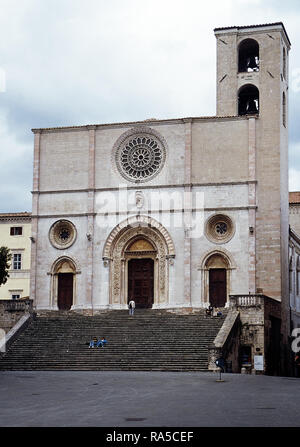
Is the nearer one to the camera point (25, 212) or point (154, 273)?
point (154, 273)

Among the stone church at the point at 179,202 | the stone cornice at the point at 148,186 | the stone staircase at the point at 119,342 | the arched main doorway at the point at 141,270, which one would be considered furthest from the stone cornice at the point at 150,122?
the stone staircase at the point at 119,342

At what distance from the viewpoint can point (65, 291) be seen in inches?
1809

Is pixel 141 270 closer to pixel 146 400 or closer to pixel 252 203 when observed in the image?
pixel 252 203

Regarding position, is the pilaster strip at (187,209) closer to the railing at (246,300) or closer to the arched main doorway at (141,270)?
the arched main doorway at (141,270)

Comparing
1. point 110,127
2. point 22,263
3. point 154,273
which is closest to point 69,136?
point 110,127

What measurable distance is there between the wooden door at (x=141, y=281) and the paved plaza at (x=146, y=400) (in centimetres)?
1376

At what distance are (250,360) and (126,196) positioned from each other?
1250cm

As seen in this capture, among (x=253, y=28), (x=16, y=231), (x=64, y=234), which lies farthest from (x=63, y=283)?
(x=253, y=28)

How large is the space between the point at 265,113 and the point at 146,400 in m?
26.4

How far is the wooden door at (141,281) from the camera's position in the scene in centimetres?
4516

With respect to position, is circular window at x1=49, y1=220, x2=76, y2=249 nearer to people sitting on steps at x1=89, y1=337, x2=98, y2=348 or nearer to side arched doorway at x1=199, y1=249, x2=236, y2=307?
side arched doorway at x1=199, y1=249, x2=236, y2=307

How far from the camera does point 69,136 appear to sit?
47469mm
